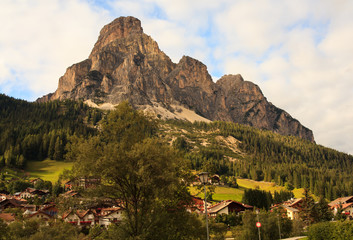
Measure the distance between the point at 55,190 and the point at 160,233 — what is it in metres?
106

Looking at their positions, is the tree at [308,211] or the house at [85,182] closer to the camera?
the house at [85,182]

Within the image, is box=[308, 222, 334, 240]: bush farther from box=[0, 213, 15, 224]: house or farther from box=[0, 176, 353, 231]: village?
box=[0, 213, 15, 224]: house

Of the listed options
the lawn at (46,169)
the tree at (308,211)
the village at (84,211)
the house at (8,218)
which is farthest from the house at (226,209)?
the lawn at (46,169)

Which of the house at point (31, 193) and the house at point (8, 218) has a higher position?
the house at point (31, 193)

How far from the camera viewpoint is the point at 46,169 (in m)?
163

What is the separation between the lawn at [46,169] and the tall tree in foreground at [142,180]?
131 meters

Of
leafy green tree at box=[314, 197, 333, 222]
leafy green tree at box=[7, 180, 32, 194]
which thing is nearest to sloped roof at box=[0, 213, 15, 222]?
leafy green tree at box=[7, 180, 32, 194]

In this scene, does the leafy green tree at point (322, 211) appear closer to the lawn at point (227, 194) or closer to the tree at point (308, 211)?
the tree at point (308, 211)

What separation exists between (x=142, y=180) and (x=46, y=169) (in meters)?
160

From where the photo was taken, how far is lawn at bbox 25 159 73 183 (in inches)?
5881

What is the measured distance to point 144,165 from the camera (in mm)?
21688

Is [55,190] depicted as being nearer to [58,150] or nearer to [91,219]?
[91,219]

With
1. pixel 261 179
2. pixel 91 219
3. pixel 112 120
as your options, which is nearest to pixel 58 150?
pixel 91 219

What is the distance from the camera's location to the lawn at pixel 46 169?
149 meters
